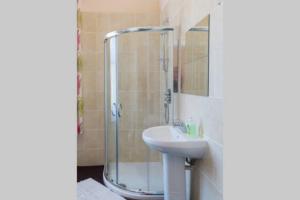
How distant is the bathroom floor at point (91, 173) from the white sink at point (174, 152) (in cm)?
112

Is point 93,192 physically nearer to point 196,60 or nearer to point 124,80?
point 124,80

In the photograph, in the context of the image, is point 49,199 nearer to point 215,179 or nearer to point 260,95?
point 260,95

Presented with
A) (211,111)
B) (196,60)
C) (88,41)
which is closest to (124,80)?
(88,41)

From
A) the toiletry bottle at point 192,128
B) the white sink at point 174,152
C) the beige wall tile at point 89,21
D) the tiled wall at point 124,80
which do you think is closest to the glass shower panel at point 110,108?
the tiled wall at point 124,80

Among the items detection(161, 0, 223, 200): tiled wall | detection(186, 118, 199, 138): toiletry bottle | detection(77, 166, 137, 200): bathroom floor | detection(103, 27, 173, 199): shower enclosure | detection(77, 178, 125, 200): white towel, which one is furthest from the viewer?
detection(77, 166, 137, 200): bathroom floor

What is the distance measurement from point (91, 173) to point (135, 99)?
1140 mm

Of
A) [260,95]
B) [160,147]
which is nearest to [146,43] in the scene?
[160,147]

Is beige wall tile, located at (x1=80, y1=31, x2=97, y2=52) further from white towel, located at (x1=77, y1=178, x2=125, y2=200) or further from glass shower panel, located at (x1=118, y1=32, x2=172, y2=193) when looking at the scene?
white towel, located at (x1=77, y1=178, x2=125, y2=200)

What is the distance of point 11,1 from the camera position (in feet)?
1.29

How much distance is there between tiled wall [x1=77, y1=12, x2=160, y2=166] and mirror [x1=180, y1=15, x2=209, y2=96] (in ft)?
1.88

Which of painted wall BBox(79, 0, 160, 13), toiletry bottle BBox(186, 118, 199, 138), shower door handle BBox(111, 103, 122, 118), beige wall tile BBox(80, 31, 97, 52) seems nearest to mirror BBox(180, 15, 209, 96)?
toiletry bottle BBox(186, 118, 199, 138)

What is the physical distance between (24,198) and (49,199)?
4cm

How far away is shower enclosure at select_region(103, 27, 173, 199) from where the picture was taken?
109 inches

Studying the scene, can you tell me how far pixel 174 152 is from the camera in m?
1.79
